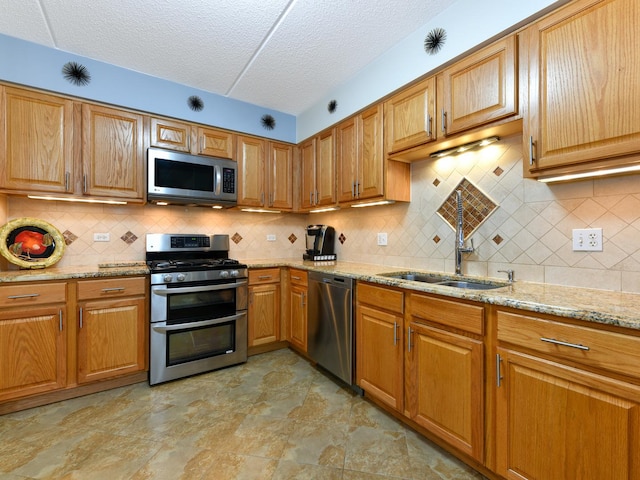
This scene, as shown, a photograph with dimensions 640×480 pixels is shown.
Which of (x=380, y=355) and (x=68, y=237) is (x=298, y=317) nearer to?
(x=380, y=355)

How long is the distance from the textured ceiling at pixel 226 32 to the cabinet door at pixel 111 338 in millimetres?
1898

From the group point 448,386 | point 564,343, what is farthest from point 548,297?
point 448,386

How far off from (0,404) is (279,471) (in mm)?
1910

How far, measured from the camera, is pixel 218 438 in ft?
5.54

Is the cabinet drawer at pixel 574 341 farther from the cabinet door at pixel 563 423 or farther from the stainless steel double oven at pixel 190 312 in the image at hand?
the stainless steel double oven at pixel 190 312

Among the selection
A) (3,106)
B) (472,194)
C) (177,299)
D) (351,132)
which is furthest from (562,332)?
(3,106)

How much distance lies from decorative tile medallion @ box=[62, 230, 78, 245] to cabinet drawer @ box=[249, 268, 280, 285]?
58.9 inches

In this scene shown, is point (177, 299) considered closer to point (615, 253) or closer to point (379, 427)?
point (379, 427)

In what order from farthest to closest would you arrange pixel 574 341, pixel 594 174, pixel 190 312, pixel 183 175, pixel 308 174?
pixel 308 174
pixel 183 175
pixel 190 312
pixel 594 174
pixel 574 341

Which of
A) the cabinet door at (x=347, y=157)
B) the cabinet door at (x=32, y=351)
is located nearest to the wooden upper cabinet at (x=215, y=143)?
the cabinet door at (x=347, y=157)

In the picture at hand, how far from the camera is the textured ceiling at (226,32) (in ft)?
5.92

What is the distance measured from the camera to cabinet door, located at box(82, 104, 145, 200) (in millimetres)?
2318

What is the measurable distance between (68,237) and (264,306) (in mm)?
1758

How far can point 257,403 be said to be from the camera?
2049mm
